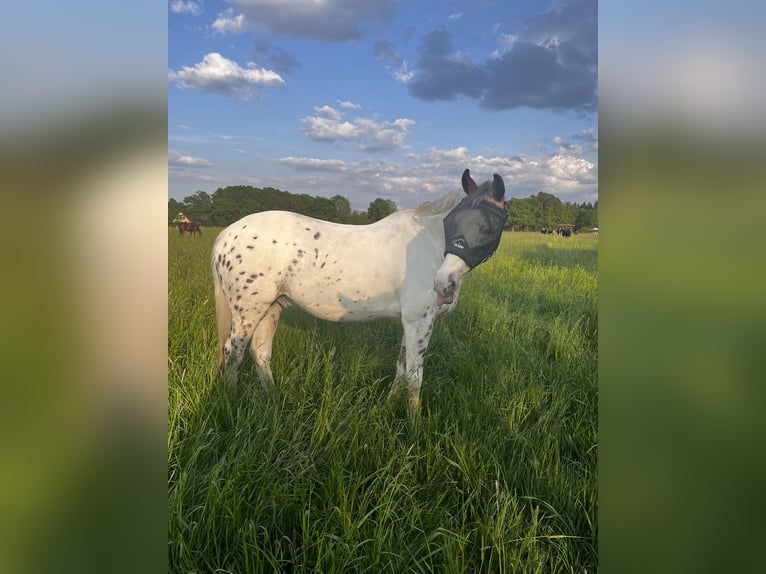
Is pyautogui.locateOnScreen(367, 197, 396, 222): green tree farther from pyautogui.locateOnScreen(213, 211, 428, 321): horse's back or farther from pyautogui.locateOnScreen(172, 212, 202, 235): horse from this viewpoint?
pyautogui.locateOnScreen(172, 212, 202, 235): horse

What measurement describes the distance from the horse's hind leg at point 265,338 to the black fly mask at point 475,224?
946mm

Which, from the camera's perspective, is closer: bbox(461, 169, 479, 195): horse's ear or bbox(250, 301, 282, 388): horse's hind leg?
bbox(461, 169, 479, 195): horse's ear

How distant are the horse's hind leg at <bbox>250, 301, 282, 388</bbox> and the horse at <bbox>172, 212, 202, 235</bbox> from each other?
0.53 metres

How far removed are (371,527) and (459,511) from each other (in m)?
0.30

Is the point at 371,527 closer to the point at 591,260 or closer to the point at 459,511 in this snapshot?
the point at 459,511

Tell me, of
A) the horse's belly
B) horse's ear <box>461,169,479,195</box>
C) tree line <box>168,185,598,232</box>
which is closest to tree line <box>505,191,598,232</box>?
tree line <box>168,185,598,232</box>

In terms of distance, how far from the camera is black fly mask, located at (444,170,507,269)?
1.66 m

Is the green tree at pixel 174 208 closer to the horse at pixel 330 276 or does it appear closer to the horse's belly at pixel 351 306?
the horse at pixel 330 276

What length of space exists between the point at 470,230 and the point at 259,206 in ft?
3.05

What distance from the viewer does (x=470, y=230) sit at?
5.52 ft

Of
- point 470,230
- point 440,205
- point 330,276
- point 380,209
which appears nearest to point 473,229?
point 470,230
